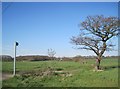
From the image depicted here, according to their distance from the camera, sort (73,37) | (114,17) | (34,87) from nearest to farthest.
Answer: (34,87), (114,17), (73,37)

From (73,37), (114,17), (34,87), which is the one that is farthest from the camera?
(73,37)

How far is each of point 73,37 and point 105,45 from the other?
119 inches

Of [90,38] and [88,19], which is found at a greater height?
[88,19]

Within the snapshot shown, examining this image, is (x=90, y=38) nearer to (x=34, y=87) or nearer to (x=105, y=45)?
(x=105, y=45)

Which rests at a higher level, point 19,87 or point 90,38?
point 90,38

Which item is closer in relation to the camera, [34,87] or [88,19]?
[34,87]

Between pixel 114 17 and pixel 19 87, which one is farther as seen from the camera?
pixel 114 17

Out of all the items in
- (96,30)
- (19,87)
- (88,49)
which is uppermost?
(96,30)

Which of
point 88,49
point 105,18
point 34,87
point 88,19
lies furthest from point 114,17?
point 34,87

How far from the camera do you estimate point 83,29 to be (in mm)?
22016

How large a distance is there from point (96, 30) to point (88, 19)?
1.19m

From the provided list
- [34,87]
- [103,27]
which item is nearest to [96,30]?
[103,27]

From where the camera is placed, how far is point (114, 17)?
20.8 m

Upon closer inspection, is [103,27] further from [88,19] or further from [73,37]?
[73,37]
